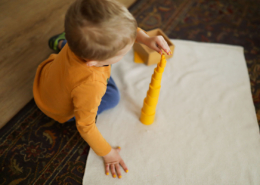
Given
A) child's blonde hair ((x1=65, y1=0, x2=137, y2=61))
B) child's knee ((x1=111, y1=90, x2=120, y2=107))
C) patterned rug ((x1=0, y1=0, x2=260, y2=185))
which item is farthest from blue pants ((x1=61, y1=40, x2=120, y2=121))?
child's blonde hair ((x1=65, y1=0, x2=137, y2=61))

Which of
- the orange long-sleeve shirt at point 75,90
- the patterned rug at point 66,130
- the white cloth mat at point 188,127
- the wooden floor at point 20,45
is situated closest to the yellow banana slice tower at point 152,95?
the white cloth mat at point 188,127

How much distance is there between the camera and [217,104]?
3.09 feet

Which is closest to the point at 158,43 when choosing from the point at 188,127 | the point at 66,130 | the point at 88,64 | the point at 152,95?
the point at 152,95

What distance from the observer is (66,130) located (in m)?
0.85

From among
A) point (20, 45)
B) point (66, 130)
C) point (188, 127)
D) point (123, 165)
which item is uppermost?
point (20, 45)

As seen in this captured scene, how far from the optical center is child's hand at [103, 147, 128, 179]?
73cm

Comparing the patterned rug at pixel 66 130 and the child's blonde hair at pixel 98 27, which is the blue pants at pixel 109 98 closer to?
the patterned rug at pixel 66 130

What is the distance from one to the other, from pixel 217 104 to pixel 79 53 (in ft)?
2.42

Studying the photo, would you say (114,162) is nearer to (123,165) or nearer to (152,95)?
(123,165)

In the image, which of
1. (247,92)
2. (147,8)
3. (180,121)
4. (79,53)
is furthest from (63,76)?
(147,8)

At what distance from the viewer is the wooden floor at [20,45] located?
2.96 ft

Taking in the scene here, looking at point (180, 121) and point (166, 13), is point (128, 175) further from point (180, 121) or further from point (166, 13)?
point (166, 13)

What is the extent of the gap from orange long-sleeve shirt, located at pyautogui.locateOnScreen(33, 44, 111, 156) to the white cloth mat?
156 millimetres

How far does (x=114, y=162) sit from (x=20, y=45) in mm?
752
